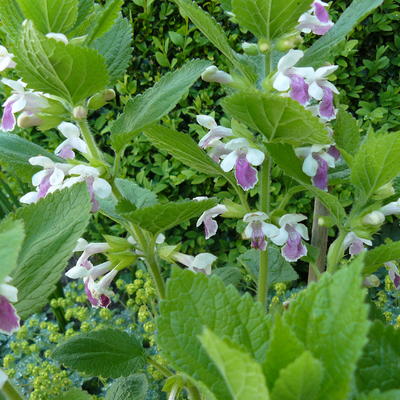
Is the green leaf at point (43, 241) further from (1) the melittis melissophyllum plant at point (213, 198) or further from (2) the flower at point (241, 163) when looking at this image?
(2) the flower at point (241, 163)

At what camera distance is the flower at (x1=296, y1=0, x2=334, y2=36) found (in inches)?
28.3

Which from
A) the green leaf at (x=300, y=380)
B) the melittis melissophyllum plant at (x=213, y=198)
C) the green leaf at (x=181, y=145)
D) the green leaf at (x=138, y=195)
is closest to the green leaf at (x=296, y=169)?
the melittis melissophyllum plant at (x=213, y=198)

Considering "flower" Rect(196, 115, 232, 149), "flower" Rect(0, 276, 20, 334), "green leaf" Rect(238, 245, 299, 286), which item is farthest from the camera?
"green leaf" Rect(238, 245, 299, 286)

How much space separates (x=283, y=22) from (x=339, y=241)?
279 millimetres

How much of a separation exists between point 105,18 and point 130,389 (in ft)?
1.63

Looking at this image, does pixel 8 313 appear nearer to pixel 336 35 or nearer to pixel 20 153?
pixel 20 153

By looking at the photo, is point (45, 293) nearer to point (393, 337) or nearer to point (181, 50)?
point (393, 337)

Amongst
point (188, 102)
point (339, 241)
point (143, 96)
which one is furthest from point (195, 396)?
point (188, 102)

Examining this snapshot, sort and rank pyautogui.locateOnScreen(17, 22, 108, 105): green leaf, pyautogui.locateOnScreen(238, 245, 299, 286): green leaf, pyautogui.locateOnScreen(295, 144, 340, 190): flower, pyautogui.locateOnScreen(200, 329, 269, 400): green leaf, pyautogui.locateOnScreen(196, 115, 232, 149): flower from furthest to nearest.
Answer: pyautogui.locateOnScreen(238, 245, 299, 286): green leaf → pyautogui.locateOnScreen(196, 115, 232, 149): flower → pyautogui.locateOnScreen(295, 144, 340, 190): flower → pyautogui.locateOnScreen(17, 22, 108, 105): green leaf → pyautogui.locateOnScreen(200, 329, 269, 400): green leaf

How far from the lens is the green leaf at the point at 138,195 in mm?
752

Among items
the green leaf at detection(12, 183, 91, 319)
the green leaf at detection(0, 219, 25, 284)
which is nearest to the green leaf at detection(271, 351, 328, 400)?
the green leaf at detection(0, 219, 25, 284)

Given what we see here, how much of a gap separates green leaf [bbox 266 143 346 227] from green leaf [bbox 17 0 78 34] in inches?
10.5

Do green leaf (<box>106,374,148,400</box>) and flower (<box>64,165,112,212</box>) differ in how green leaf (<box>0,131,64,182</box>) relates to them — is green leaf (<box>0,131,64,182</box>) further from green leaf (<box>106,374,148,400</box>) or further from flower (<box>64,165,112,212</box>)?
green leaf (<box>106,374,148,400</box>)

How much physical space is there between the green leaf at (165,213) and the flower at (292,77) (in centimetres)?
16
